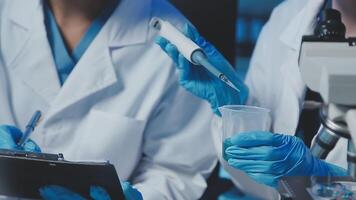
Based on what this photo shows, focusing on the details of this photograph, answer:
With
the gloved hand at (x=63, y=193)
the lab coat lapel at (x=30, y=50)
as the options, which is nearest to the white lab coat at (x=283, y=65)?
the gloved hand at (x=63, y=193)

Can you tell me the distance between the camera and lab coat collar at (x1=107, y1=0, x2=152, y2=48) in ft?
4.90

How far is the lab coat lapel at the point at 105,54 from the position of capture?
4.72 feet

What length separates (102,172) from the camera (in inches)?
42.0

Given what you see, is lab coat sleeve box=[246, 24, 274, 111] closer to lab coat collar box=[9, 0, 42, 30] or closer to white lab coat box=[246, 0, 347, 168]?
white lab coat box=[246, 0, 347, 168]

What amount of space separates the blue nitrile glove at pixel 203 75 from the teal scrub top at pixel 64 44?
29 centimetres

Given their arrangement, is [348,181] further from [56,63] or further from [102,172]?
[56,63]

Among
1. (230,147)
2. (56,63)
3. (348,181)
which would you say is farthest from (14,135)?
(348,181)

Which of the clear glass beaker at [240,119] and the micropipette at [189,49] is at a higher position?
the micropipette at [189,49]

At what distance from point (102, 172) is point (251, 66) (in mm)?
717

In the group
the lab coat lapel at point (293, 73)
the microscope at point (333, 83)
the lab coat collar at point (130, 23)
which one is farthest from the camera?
the lab coat collar at point (130, 23)

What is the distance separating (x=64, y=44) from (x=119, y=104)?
260mm

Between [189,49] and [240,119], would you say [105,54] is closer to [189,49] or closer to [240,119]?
[189,49]

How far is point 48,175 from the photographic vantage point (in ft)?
3.71

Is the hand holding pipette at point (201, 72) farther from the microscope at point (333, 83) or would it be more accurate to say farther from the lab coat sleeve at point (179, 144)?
the microscope at point (333, 83)
